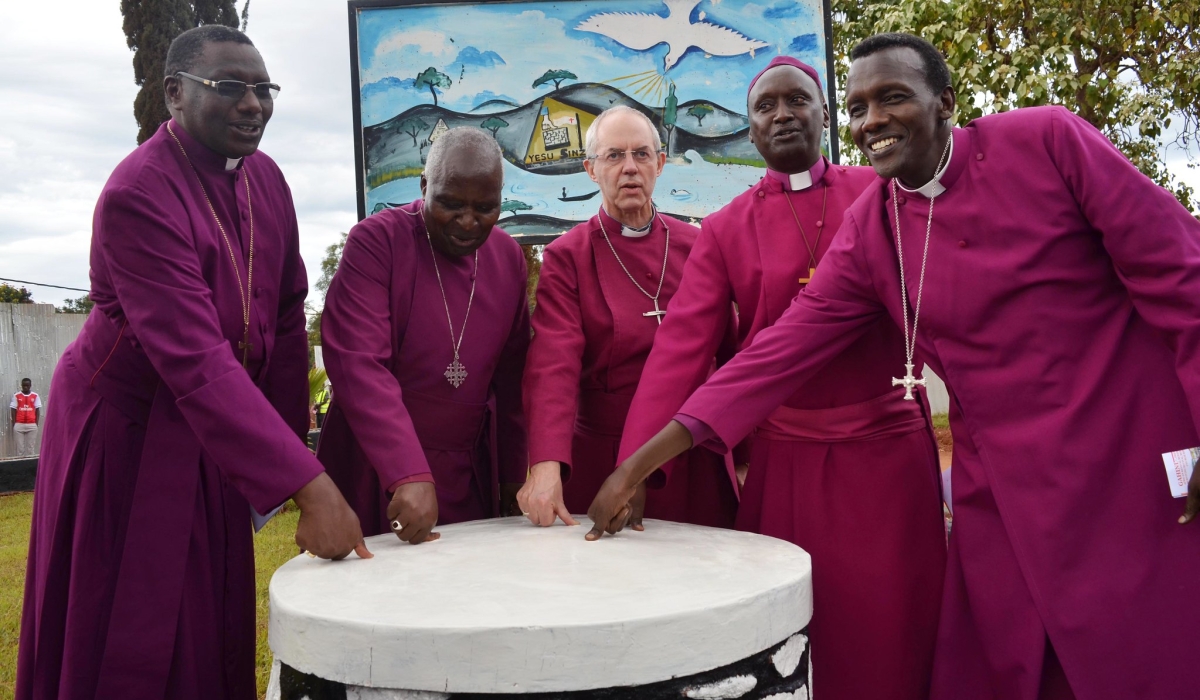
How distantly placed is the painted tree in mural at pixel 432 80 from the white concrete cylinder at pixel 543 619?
13.7 feet

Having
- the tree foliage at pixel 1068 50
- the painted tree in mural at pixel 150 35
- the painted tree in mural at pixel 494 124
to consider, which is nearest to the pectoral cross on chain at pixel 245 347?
the painted tree in mural at pixel 494 124

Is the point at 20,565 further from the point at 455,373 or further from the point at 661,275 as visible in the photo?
the point at 661,275

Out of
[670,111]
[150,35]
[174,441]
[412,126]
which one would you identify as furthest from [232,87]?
[150,35]

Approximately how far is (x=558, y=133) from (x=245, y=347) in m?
3.81

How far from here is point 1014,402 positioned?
218 cm

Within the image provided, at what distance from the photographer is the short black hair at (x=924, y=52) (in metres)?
2.30

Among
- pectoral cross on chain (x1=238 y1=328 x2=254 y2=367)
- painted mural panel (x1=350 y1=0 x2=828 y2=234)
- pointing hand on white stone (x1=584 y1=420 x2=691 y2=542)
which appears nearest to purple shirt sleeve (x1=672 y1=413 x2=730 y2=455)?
pointing hand on white stone (x1=584 y1=420 x2=691 y2=542)

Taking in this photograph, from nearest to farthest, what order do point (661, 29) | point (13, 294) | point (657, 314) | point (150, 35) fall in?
point (657, 314) → point (661, 29) → point (150, 35) → point (13, 294)

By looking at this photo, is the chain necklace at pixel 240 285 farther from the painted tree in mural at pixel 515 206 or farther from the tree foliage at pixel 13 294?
the tree foliage at pixel 13 294

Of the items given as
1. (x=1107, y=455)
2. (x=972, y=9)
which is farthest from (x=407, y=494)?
(x=972, y=9)

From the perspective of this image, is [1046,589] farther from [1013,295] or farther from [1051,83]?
[1051,83]

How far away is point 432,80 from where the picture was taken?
19.1ft

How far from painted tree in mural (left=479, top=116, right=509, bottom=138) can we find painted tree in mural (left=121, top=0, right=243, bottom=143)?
7.86 m

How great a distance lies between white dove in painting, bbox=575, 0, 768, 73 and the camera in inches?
235
